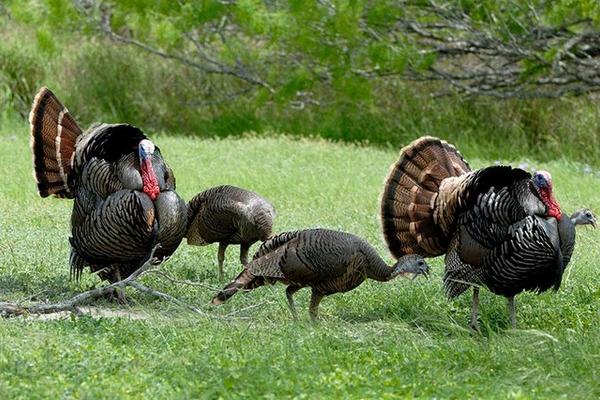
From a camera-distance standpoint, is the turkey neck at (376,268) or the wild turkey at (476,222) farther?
the turkey neck at (376,268)

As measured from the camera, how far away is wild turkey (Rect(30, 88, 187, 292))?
7000mm

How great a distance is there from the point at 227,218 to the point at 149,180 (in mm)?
1087

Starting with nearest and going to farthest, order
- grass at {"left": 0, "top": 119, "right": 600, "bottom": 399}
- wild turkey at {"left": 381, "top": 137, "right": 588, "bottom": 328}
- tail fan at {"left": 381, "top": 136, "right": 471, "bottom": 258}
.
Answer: grass at {"left": 0, "top": 119, "right": 600, "bottom": 399}
wild turkey at {"left": 381, "top": 137, "right": 588, "bottom": 328}
tail fan at {"left": 381, "top": 136, "right": 471, "bottom": 258}

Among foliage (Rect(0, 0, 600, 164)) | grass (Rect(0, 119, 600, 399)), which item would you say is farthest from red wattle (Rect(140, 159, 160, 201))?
foliage (Rect(0, 0, 600, 164))

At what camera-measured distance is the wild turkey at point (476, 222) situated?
653 centimetres

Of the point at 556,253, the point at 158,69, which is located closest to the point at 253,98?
the point at 158,69

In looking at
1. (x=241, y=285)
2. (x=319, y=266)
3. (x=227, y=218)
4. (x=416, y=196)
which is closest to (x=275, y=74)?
(x=227, y=218)

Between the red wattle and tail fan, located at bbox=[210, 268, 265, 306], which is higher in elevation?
the red wattle

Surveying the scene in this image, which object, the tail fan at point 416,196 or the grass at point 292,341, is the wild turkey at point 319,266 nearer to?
the grass at point 292,341

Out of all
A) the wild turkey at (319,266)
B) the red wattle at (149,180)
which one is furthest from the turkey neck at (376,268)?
the red wattle at (149,180)

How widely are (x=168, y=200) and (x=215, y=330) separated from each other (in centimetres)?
120

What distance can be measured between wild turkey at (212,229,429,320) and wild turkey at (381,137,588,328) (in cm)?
32

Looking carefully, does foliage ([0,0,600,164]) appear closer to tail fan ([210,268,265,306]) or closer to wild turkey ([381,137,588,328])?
wild turkey ([381,137,588,328])

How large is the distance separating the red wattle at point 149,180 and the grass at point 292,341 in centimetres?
63
